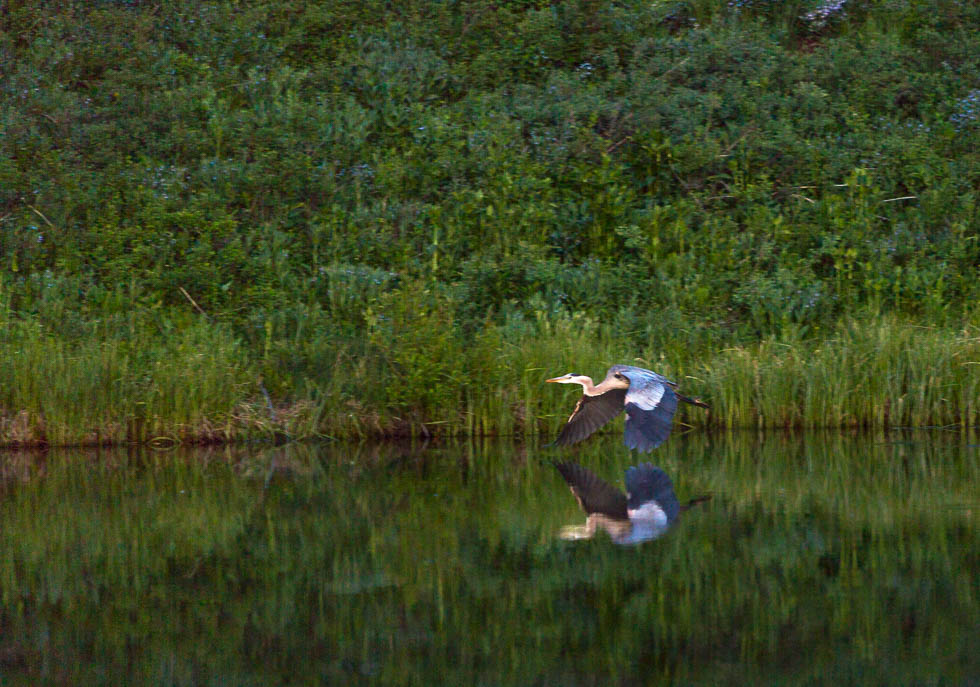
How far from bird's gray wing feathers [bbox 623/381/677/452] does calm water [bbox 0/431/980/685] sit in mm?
467

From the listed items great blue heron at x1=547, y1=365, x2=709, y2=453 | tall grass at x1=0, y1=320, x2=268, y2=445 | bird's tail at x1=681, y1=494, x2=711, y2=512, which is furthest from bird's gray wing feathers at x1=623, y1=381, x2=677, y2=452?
tall grass at x1=0, y1=320, x2=268, y2=445

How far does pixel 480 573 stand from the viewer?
21.6ft

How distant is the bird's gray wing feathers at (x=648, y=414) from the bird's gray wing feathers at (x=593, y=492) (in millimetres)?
397

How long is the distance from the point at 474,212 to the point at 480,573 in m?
8.43

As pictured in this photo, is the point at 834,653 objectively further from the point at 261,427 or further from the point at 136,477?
the point at 261,427

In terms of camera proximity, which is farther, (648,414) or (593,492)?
(648,414)

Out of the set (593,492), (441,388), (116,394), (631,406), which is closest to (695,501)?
(593,492)

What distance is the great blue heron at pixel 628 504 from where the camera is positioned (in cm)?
743

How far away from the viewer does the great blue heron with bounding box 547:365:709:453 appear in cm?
870

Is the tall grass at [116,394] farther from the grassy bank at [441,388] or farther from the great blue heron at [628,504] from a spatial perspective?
the great blue heron at [628,504]

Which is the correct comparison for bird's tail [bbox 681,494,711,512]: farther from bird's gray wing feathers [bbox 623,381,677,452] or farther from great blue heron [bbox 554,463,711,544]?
bird's gray wing feathers [bbox 623,381,677,452]

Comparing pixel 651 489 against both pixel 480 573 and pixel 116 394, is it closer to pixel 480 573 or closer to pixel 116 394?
pixel 480 573

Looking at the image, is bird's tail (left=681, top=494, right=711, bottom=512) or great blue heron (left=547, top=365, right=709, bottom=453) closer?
bird's tail (left=681, top=494, right=711, bottom=512)

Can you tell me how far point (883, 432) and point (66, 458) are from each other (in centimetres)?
735
